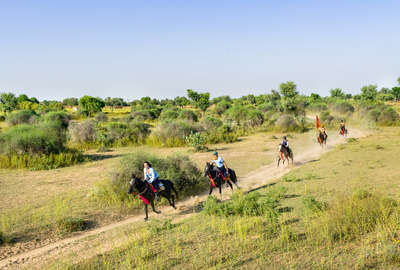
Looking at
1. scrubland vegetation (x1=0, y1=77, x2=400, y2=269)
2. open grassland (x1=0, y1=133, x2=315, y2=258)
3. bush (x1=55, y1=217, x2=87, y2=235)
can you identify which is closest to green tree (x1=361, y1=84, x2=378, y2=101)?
scrubland vegetation (x1=0, y1=77, x2=400, y2=269)

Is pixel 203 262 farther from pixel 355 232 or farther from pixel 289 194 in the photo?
pixel 289 194

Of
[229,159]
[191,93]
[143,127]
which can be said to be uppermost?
[191,93]

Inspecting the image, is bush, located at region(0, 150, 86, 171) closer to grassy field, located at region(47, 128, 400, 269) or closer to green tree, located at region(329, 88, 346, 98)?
grassy field, located at region(47, 128, 400, 269)

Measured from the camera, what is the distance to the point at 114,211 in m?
10.8

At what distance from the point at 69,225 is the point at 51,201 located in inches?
132

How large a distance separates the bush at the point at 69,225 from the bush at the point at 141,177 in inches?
83.5

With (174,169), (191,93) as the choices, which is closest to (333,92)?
(191,93)

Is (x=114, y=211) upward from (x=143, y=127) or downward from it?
downward

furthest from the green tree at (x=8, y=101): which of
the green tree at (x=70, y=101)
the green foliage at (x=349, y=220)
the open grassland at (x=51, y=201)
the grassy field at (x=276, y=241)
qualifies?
the green foliage at (x=349, y=220)

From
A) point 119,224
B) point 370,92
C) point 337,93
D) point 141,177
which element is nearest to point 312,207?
point 119,224

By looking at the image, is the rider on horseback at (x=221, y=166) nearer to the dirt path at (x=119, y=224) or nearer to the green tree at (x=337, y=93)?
the dirt path at (x=119, y=224)

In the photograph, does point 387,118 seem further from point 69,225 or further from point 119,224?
point 69,225

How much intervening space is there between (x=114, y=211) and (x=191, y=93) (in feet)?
197

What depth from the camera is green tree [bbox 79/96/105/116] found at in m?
63.6
